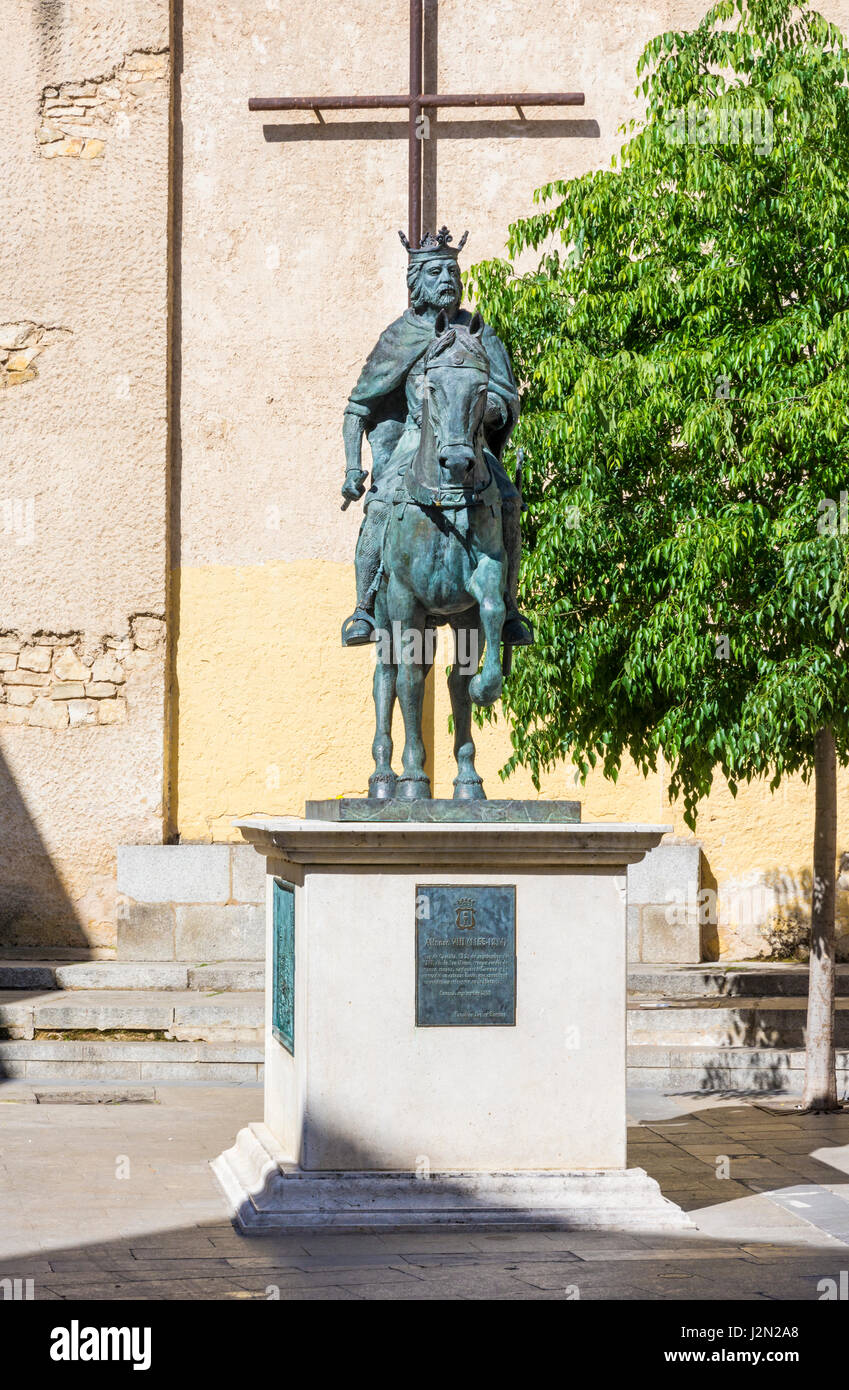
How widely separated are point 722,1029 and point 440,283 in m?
6.04

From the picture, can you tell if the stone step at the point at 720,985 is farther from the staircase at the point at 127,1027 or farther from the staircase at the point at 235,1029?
the staircase at the point at 127,1027

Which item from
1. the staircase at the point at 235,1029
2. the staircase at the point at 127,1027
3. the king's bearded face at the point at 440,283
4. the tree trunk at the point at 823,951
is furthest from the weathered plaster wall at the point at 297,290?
the king's bearded face at the point at 440,283

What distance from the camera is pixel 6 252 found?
15.1 meters

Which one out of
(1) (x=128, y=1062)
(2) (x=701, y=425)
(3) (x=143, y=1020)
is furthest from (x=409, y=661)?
(3) (x=143, y=1020)

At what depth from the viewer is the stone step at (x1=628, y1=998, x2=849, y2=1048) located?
11.7m

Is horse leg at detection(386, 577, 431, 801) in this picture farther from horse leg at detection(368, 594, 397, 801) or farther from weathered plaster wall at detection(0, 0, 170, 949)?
weathered plaster wall at detection(0, 0, 170, 949)

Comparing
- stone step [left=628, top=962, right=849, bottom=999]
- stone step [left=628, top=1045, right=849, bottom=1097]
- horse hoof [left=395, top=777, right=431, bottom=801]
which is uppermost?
horse hoof [left=395, top=777, right=431, bottom=801]

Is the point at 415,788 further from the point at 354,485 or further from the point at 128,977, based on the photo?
the point at 128,977

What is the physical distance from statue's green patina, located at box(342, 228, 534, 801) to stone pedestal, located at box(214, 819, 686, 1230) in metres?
0.48

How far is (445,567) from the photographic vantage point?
24.3ft

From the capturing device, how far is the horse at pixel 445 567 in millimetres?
7016

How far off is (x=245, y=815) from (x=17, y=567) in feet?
9.39

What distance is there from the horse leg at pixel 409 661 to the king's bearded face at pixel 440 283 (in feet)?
4.05

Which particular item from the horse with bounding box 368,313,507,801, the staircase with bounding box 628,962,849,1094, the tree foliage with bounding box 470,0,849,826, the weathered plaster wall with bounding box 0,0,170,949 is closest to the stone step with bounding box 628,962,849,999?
the staircase with bounding box 628,962,849,1094
